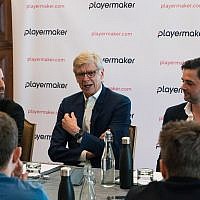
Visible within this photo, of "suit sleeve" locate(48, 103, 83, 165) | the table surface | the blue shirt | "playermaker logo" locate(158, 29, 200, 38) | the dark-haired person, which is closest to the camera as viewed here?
the blue shirt

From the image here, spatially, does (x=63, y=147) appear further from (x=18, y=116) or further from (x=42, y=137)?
(x=42, y=137)

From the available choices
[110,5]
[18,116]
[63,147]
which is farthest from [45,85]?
[63,147]

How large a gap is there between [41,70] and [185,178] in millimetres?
3559

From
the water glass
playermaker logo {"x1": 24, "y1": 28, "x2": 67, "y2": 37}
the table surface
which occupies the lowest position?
the table surface

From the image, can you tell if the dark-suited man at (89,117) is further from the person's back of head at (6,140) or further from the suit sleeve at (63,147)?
the person's back of head at (6,140)

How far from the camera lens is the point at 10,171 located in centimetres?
189

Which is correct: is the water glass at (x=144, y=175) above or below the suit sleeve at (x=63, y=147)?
below

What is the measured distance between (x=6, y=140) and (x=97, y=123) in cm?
196

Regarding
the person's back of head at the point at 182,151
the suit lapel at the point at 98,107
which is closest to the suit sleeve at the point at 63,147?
the suit lapel at the point at 98,107

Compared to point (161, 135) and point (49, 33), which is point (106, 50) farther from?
point (161, 135)

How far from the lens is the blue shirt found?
1.76 metres

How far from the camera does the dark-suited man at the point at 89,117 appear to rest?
3684 millimetres

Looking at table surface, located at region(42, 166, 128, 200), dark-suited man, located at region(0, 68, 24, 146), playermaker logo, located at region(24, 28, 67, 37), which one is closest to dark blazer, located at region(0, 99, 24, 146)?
dark-suited man, located at region(0, 68, 24, 146)

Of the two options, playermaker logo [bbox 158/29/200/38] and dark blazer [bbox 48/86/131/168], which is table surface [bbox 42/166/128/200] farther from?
playermaker logo [bbox 158/29/200/38]
